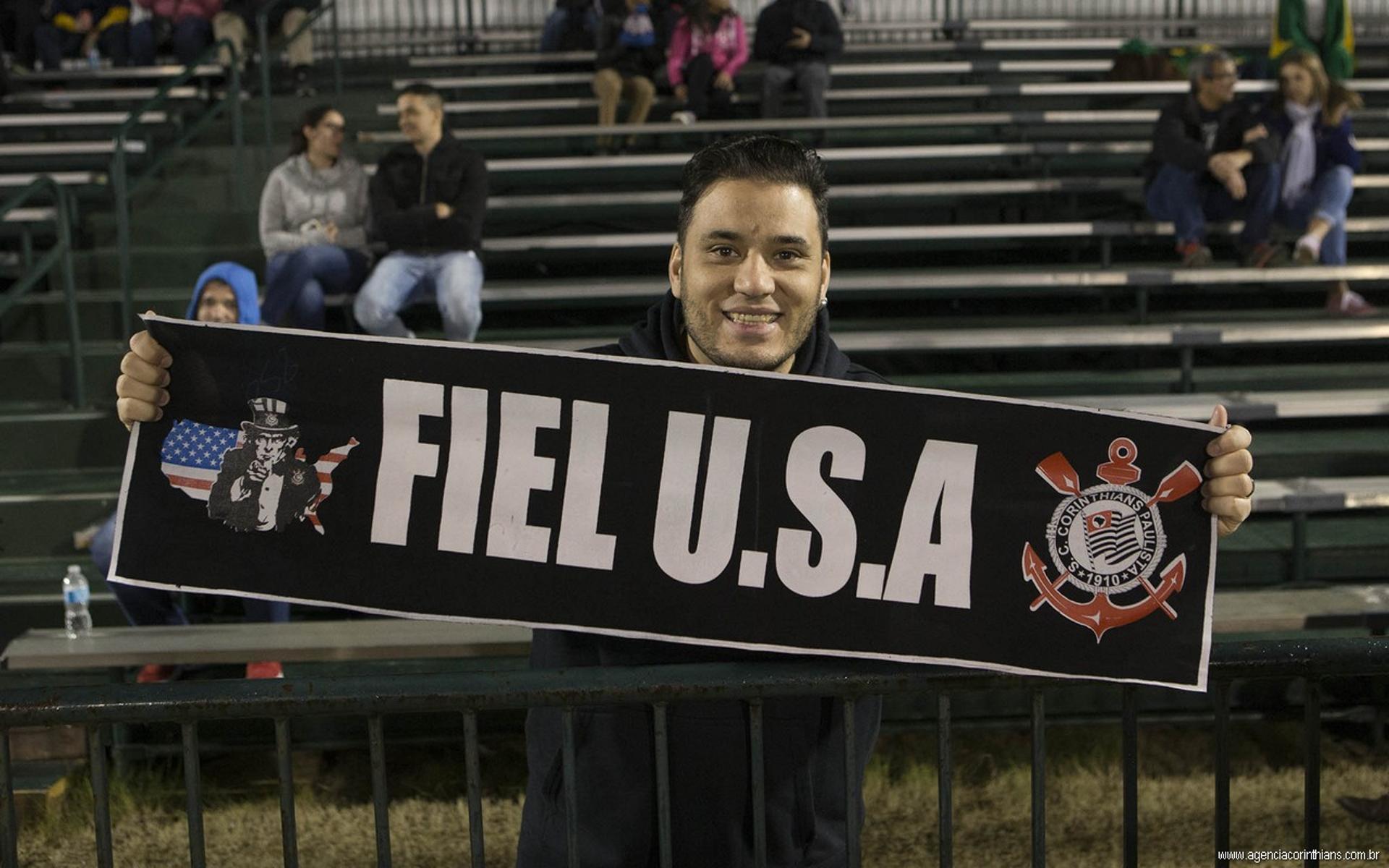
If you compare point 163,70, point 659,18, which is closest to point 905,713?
point 659,18

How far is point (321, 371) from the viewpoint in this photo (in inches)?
79.1

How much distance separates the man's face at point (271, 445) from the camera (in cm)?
200

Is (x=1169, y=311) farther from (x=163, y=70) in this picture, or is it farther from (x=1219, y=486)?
(x=163, y=70)

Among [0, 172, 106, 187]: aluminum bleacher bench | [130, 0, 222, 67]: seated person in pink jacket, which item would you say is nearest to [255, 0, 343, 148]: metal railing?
[130, 0, 222, 67]: seated person in pink jacket

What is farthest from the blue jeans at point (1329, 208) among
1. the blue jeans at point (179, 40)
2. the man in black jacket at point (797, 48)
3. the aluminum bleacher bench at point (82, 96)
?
the blue jeans at point (179, 40)

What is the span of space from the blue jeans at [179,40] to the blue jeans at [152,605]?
631cm

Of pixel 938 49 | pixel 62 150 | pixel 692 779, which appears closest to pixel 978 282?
pixel 938 49

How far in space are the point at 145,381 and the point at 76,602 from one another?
10.9ft

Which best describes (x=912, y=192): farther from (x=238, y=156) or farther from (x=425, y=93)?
(x=238, y=156)

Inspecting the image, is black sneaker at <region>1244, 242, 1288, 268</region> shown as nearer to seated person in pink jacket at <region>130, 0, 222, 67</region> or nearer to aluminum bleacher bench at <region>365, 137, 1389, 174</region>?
aluminum bleacher bench at <region>365, 137, 1389, 174</region>

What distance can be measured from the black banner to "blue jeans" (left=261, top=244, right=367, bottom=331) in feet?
14.1

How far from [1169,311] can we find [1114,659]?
5982 millimetres

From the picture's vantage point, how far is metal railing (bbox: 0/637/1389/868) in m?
1.88

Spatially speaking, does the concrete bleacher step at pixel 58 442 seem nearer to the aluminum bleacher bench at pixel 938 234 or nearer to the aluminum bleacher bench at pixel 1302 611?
the aluminum bleacher bench at pixel 938 234
